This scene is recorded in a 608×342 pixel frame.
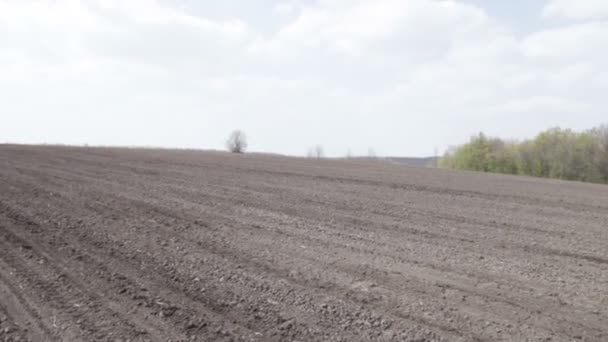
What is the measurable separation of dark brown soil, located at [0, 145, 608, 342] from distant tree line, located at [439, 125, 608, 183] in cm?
3970

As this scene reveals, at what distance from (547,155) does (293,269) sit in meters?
51.8

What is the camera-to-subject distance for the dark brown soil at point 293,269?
185 inches

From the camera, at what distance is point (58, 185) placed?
13.2 meters

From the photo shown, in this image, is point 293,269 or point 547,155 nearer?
point 293,269

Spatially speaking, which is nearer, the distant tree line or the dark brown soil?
the dark brown soil

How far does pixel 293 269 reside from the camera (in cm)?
635

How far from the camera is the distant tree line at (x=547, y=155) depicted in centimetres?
4638

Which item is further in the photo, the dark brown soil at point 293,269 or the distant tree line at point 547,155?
the distant tree line at point 547,155

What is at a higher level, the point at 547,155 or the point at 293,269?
the point at 547,155

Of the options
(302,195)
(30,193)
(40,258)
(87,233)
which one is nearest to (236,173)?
(302,195)

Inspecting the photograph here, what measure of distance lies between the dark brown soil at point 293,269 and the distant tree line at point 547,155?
39.7 m

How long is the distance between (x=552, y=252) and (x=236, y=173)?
494 inches

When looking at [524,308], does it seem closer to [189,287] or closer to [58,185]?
[189,287]

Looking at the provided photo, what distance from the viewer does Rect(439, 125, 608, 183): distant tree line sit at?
152ft
